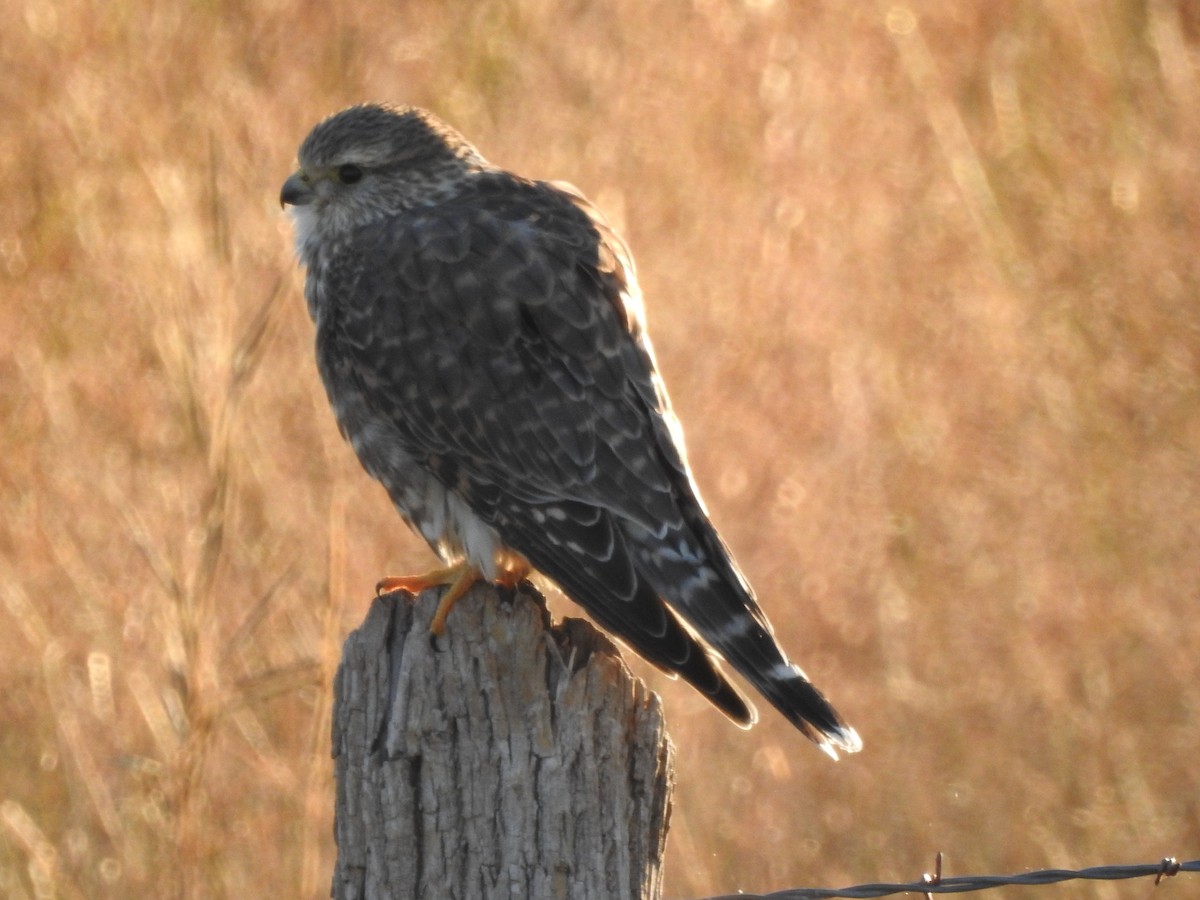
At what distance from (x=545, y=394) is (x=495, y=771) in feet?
3.36

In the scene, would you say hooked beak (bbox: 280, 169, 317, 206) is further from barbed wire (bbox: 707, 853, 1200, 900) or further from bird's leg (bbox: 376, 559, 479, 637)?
barbed wire (bbox: 707, 853, 1200, 900)

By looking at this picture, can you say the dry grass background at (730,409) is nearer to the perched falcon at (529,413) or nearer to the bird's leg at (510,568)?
the perched falcon at (529,413)

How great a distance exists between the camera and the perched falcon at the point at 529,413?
2607 millimetres

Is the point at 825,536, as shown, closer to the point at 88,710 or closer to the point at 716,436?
the point at 716,436

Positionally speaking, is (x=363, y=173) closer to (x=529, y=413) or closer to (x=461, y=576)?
(x=529, y=413)

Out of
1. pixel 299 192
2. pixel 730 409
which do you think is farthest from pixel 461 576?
pixel 730 409

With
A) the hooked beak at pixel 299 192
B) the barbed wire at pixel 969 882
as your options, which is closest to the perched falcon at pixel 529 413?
the hooked beak at pixel 299 192

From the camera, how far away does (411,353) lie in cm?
292

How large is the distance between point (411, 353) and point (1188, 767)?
98.0 inches

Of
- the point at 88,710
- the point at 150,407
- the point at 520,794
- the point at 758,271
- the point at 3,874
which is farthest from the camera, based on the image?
the point at 758,271

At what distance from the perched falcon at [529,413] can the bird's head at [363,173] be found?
0.09 meters

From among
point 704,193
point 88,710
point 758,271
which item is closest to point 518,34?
point 704,193

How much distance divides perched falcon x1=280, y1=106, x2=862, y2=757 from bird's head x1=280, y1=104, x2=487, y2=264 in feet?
0.29

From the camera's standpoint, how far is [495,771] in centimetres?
196
